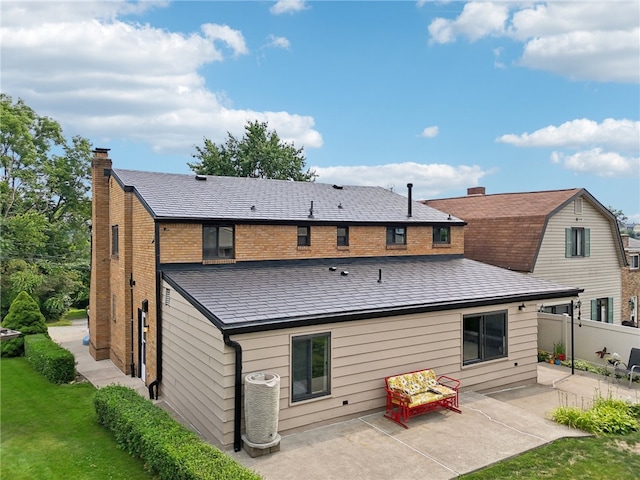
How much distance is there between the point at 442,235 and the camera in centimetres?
1742

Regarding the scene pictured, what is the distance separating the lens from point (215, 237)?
12.5 meters

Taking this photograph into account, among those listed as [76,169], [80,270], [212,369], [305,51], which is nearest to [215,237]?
[212,369]

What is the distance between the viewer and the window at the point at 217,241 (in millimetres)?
12375

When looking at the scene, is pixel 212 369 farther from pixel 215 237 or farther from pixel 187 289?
pixel 215 237

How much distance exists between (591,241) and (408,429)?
1630 centimetres

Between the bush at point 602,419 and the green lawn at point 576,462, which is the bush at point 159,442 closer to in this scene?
the green lawn at point 576,462

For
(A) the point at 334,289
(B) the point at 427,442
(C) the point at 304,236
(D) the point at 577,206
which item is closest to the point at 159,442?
(B) the point at 427,442

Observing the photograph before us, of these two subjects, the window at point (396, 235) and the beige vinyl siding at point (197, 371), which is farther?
the window at point (396, 235)

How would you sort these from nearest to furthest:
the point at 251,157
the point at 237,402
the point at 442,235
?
the point at 237,402 < the point at 442,235 < the point at 251,157

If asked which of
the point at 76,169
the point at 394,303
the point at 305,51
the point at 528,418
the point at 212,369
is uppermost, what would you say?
the point at 305,51

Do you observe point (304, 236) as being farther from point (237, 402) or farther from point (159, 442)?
point (159, 442)

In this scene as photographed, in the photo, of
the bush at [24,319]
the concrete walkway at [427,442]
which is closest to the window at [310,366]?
the concrete walkway at [427,442]

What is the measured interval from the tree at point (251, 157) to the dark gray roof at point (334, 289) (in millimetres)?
24006

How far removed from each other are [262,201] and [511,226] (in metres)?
11.6
